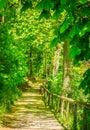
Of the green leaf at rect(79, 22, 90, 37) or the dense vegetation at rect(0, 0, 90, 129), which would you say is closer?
the green leaf at rect(79, 22, 90, 37)

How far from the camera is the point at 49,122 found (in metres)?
16.3

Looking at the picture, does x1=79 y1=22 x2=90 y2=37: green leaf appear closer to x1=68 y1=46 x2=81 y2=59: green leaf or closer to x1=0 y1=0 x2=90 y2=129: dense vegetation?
x1=0 y1=0 x2=90 y2=129: dense vegetation

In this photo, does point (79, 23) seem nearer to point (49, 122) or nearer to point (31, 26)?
point (49, 122)

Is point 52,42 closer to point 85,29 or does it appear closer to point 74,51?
point 74,51

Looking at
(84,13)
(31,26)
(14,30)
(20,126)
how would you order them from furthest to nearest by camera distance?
(14,30) → (31,26) → (20,126) → (84,13)

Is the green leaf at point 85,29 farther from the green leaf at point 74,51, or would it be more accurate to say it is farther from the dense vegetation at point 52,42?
the green leaf at point 74,51

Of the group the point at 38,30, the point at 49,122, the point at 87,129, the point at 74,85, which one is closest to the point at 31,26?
the point at 38,30

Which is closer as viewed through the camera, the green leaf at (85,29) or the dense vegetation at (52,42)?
the green leaf at (85,29)

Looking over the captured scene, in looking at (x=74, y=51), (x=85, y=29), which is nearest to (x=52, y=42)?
(x=74, y=51)

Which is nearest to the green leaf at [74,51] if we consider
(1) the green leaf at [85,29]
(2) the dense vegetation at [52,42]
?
(2) the dense vegetation at [52,42]

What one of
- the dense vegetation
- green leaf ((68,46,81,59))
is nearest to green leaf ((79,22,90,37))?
the dense vegetation

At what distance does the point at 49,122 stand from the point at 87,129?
617 cm

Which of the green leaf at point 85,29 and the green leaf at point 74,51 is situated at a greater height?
the green leaf at point 85,29

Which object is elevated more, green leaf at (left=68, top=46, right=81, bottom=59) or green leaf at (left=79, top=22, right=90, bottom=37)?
green leaf at (left=79, top=22, right=90, bottom=37)
